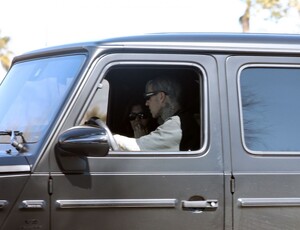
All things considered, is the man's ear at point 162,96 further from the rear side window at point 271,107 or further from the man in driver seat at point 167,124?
the rear side window at point 271,107

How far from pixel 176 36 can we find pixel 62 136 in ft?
3.13

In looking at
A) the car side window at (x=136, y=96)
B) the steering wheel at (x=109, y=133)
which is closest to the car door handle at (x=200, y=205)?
the car side window at (x=136, y=96)

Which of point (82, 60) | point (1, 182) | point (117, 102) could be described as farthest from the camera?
point (117, 102)

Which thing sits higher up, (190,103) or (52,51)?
(52,51)

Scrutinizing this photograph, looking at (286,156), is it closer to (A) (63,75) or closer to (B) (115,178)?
(B) (115,178)

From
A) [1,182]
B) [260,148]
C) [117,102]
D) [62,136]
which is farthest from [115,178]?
[117,102]

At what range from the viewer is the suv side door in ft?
10.3

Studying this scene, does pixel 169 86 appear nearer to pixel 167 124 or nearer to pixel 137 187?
pixel 167 124

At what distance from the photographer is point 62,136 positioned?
10.2ft

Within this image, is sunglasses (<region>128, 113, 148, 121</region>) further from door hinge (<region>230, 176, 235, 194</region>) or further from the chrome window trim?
the chrome window trim

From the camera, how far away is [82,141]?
3.10m

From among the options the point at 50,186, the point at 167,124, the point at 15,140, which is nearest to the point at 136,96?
the point at 167,124

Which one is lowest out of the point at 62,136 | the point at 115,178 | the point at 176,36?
the point at 115,178

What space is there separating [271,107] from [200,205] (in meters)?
0.76
